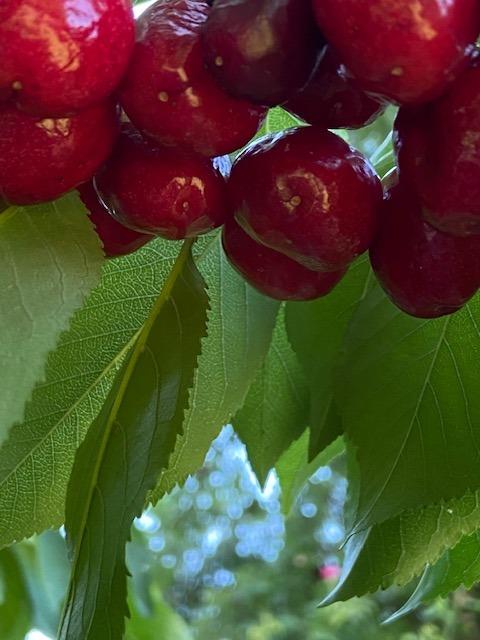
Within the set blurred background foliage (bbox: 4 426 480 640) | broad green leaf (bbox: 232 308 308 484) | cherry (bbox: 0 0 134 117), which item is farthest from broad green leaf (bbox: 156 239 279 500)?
blurred background foliage (bbox: 4 426 480 640)

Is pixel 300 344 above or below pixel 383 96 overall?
below

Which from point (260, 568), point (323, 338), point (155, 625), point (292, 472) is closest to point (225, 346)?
point (323, 338)

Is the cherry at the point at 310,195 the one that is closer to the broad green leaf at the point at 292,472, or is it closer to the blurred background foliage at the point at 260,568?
the broad green leaf at the point at 292,472

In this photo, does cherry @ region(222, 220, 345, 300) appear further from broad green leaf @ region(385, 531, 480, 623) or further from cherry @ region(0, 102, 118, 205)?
broad green leaf @ region(385, 531, 480, 623)

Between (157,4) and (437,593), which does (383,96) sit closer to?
(157,4)

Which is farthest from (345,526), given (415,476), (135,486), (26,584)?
(26,584)

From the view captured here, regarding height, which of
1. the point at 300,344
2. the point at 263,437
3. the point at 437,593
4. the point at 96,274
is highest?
the point at 96,274
